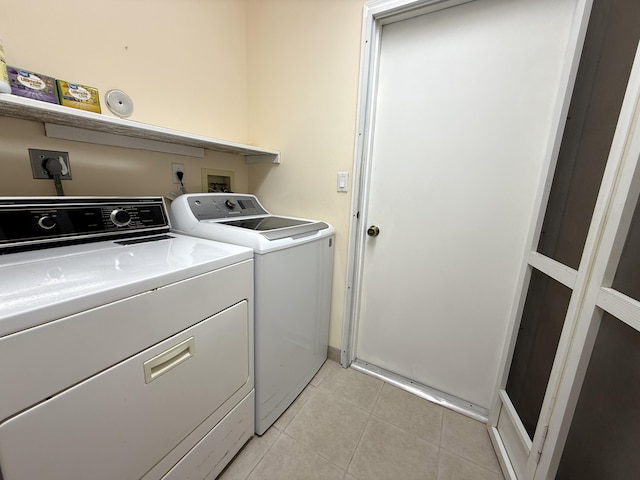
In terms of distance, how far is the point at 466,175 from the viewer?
1272mm

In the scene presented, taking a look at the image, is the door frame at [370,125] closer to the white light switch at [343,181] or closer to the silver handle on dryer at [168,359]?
the white light switch at [343,181]

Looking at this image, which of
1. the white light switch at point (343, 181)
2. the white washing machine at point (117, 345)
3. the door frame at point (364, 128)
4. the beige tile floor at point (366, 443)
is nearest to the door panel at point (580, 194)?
the beige tile floor at point (366, 443)

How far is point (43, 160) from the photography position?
103 cm

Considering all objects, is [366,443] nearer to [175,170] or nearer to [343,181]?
[343,181]

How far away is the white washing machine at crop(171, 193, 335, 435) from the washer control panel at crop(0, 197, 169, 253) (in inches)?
6.5

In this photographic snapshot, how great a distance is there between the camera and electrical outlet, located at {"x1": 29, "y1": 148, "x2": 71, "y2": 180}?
3.33ft

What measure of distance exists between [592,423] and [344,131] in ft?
5.09

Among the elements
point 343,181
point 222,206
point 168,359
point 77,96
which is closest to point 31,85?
point 77,96

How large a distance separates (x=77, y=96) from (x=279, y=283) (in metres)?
1.02

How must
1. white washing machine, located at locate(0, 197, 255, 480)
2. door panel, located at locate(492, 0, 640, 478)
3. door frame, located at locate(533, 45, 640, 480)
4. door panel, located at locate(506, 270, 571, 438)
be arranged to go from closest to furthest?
1. white washing machine, located at locate(0, 197, 255, 480)
2. door frame, located at locate(533, 45, 640, 480)
3. door panel, located at locate(492, 0, 640, 478)
4. door panel, located at locate(506, 270, 571, 438)

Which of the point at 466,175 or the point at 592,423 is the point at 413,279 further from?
the point at 592,423

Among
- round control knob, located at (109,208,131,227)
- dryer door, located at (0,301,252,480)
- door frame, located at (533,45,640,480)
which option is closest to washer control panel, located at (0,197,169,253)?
round control knob, located at (109,208,131,227)

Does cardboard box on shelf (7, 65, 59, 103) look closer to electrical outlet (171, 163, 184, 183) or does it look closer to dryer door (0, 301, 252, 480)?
electrical outlet (171, 163, 184, 183)

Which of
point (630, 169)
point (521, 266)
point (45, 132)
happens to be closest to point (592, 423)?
point (521, 266)
